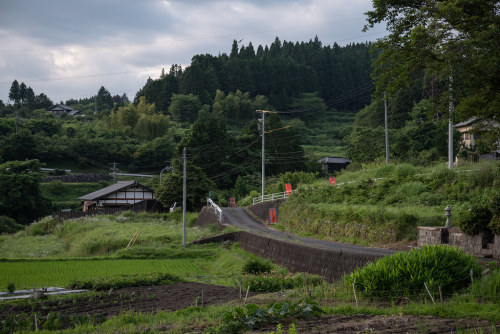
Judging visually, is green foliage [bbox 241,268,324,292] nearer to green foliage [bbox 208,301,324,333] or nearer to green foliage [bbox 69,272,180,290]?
green foliage [bbox 69,272,180,290]

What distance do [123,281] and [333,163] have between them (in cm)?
4656

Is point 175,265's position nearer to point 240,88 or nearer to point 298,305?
point 298,305

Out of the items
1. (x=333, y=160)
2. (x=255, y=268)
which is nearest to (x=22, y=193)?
(x=333, y=160)

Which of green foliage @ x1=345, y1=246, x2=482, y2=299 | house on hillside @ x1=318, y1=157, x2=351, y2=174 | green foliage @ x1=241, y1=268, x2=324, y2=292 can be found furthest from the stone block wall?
Answer: house on hillside @ x1=318, y1=157, x2=351, y2=174

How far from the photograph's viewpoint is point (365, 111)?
6291 centimetres

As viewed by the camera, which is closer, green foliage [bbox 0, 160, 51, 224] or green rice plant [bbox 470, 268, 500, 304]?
green rice plant [bbox 470, 268, 500, 304]

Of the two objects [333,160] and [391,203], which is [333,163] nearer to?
[333,160]

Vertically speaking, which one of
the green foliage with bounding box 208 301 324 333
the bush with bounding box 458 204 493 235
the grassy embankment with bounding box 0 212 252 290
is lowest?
the grassy embankment with bounding box 0 212 252 290

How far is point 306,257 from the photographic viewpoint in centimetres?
1744

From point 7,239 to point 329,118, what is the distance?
6270 centimetres

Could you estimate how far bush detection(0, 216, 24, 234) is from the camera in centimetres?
4672

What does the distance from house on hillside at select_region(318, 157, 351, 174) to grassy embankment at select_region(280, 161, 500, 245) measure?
1124 inches

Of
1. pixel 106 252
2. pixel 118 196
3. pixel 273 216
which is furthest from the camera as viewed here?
pixel 118 196

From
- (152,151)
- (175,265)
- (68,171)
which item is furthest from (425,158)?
(68,171)
